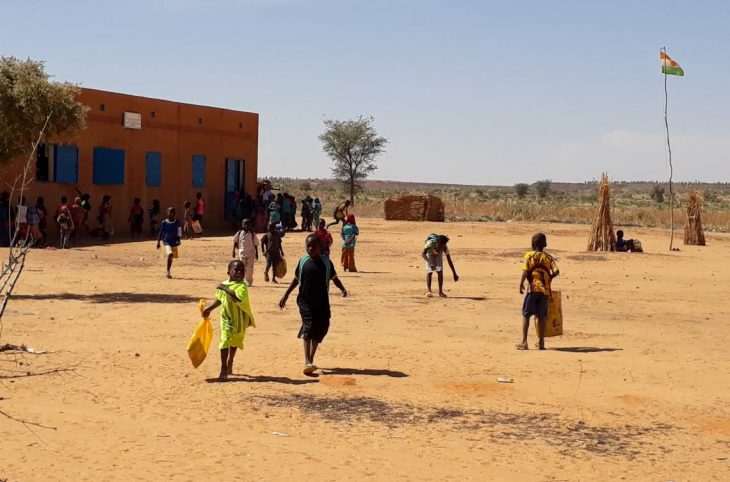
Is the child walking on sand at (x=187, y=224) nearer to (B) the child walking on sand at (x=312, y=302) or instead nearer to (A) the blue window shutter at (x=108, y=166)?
(A) the blue window shutter at (x=108, y=166)

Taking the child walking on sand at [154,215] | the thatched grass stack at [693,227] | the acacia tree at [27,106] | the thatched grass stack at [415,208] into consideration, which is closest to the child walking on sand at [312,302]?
the acacia tree at [27,106]

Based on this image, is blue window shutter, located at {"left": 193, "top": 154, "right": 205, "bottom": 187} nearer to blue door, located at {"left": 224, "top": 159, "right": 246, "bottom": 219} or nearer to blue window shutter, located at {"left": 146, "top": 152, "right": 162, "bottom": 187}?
blue door, located at {"left": 224, "top": 159, "right": 246, "bottom": 219}

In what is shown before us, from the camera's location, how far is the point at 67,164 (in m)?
30.2

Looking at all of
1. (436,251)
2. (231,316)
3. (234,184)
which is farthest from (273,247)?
(234,184)

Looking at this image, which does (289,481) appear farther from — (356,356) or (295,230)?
(295,230)

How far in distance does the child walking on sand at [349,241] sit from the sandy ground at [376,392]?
2347 millimetres

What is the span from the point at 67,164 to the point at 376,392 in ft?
73.5

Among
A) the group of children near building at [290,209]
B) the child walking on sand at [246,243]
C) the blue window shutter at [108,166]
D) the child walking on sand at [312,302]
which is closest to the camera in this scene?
the child walking on sand at [312,302]

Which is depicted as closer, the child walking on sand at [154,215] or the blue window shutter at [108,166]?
the blue window shutter at [108,166]

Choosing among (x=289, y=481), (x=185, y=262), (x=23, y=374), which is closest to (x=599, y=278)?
(x=185, y=262)

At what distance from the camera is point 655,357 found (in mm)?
12250

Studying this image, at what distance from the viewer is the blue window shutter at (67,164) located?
29.9 metres

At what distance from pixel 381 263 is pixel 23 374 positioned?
15859mm

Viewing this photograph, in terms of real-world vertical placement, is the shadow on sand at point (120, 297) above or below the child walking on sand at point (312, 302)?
below
